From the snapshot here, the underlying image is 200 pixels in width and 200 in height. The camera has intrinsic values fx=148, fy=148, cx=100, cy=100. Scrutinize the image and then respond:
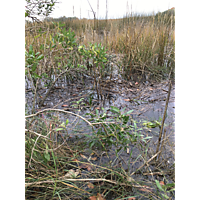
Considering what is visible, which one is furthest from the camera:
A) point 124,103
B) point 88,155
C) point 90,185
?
point 124,103

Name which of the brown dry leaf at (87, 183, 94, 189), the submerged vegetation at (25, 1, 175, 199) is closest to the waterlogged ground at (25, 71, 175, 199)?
the submerged vegetation at (25, 1, 175, 199)

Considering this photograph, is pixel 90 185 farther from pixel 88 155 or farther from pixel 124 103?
pixel 124 103

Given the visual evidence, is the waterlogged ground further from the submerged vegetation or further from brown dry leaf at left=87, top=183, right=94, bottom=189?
brown dry leaf at left=87, top=183, right=94, bottom=189

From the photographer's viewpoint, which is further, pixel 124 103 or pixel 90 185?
pixel 124 103

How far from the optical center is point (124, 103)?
2.21 metres

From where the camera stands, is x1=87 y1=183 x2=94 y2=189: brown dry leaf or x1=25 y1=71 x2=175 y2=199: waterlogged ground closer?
x1=87 y1=183 x2=94 y2=189: brown dry leaf

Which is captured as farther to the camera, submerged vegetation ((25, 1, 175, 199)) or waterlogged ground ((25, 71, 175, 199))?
waterlogged ground ((25, 71, 175, 199))

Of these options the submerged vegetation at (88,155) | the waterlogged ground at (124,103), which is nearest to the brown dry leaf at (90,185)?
the submerged vegetation at (88,155)

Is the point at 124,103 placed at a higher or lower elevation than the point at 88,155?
higher

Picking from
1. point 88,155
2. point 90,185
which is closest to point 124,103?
point 88,155

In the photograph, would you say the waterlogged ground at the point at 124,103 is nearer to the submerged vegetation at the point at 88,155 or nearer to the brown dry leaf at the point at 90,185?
the submerged vegetation at the point at 88,155

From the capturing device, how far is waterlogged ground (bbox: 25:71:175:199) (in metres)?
1.35

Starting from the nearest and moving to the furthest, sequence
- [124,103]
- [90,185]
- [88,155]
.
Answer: [90,185], [88,155], [124,103]

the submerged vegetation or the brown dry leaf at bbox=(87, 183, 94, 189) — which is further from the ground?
the submerged vegetation
